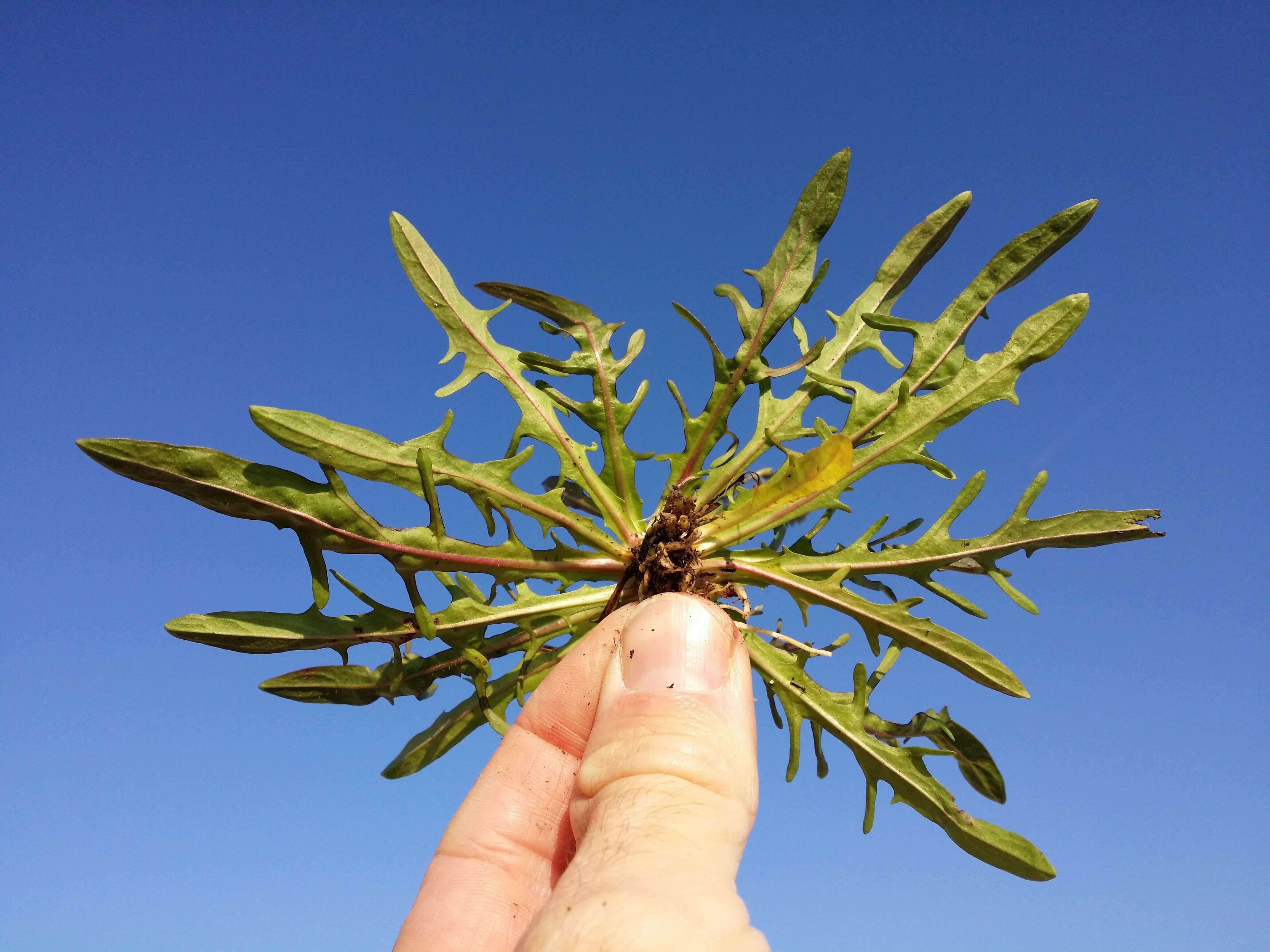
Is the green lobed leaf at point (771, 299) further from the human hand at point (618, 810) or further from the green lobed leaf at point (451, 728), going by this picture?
the green lobed leaf at point (451, 728)

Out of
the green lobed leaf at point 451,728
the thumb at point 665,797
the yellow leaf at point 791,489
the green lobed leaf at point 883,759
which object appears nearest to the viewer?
the thumb at point 665,797

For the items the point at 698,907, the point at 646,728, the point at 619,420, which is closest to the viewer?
the point at 698,907

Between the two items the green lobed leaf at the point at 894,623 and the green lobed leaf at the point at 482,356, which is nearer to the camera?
the green lobed leaf at the point at 894,623

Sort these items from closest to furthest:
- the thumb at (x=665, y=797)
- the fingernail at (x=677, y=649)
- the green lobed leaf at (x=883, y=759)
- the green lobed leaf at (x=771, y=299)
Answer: the thumb at (x=665, y=797) → the fingernail at (x=677, y=649) → the green lobed leaf at (x=883, y=759) → the green lobed leaf at (x=771, y=299)

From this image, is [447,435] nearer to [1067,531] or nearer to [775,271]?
[775,271]

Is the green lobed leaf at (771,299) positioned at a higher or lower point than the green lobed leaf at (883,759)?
higher

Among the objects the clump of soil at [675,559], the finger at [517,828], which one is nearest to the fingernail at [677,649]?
the finger at [517,828]

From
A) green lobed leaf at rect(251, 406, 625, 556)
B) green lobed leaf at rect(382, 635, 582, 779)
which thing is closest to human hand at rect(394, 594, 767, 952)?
green lobed leaf at rect(382, 635, 582, 779)

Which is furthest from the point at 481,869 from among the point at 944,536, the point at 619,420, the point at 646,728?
the point at 944,536

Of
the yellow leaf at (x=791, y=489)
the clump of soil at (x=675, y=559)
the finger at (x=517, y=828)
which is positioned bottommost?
the finger at (x=517, y=828)
